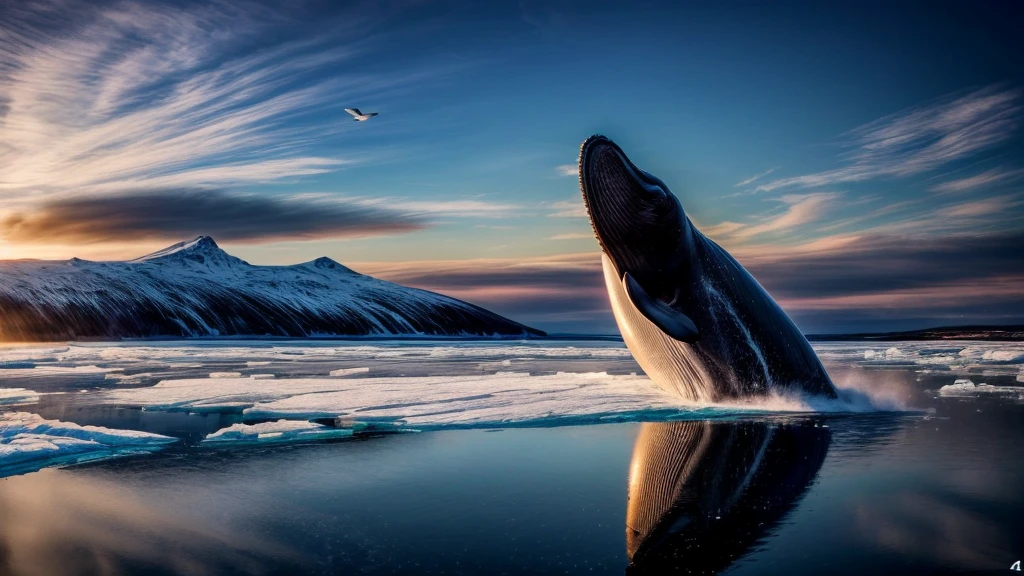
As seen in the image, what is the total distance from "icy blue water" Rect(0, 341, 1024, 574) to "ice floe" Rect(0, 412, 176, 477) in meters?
0.04

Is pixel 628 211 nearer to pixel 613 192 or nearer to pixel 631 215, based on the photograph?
pixel 631 215

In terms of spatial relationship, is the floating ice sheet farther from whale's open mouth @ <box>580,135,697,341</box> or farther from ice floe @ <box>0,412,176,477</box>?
ice floe @ <box>0,412,176,477</box>

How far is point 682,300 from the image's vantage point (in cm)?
1161

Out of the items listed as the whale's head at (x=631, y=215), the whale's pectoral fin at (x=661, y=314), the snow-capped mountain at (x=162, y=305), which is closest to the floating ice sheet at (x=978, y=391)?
the whale's pectoral fin at (x=661, y=314)

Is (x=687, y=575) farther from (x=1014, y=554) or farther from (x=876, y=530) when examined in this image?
(x=1014, y=554)

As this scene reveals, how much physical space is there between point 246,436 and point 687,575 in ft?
23.5

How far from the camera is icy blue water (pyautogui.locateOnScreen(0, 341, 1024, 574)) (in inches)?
187

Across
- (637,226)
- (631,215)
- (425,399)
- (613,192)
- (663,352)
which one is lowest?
(425,399)

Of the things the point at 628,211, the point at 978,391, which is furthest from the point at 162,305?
the point at 628,211

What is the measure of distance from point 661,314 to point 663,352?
2.03 metres

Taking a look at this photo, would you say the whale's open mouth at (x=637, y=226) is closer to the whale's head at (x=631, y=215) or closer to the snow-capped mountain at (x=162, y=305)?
the whale's head at (x=631, y=215)

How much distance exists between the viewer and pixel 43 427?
31.4 feet

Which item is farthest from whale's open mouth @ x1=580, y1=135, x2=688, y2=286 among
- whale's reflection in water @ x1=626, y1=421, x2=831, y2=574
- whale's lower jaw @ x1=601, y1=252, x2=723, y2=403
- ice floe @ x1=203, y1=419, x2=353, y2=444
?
ice floe @ x1=203, y1=419, x2=353, y2=444

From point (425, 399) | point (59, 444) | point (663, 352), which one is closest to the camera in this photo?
point (59, 444)
